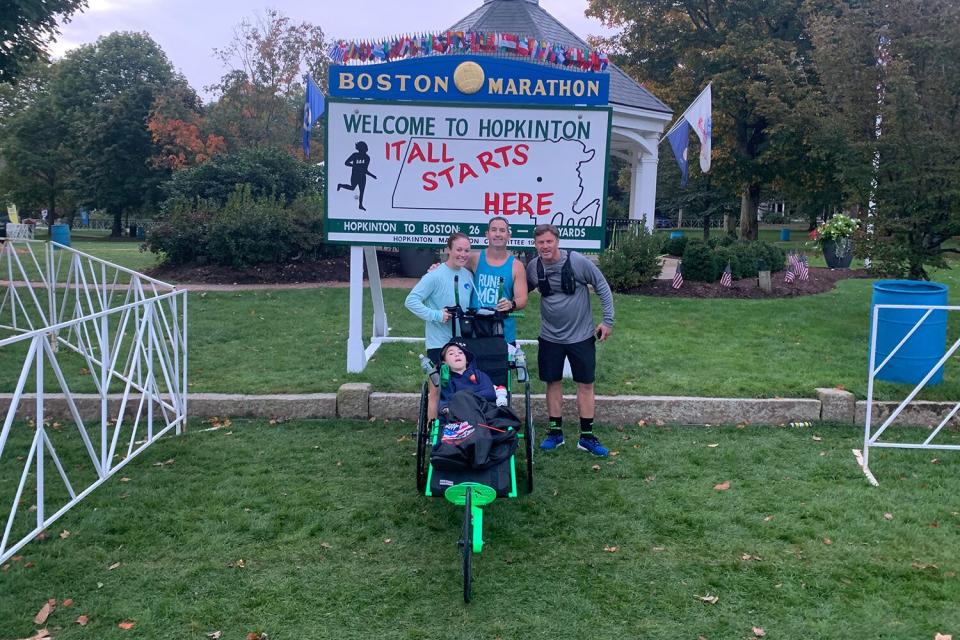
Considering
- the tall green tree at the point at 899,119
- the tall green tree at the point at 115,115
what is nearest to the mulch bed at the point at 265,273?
the tall green tree at the point at 899,119

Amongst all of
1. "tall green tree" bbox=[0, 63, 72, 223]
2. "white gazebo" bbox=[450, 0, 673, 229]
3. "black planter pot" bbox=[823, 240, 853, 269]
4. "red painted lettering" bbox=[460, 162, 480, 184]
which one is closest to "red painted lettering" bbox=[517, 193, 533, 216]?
"red painted lettering" bbox=[460, 162, 480, 184]

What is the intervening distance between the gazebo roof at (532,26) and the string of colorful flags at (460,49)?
8.79 m

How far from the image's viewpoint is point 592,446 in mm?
5695

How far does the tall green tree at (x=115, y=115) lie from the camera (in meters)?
38.7

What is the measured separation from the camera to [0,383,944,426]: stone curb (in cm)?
633

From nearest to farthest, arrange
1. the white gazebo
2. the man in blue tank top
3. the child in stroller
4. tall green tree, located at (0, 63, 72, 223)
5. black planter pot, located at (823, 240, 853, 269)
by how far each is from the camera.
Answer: the child in stroller
the man in blue tank top
the white gazebo
black planter pot, located at (823, 240, 853, 269)
tall green tree, located at (0, 63, 72, 223)

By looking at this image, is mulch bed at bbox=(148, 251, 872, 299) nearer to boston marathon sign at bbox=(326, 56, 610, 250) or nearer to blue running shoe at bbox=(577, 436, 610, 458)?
boston marathon sign at bbox=(326, 56, 610, 250)

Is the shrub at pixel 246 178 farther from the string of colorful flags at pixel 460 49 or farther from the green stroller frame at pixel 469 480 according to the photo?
the green stroller frame at pixel 469 480

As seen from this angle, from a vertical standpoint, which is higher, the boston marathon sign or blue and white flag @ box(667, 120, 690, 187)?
blue and white flag @ box(667, 120, 690, 187)

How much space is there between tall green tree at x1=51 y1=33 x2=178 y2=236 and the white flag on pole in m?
30.4

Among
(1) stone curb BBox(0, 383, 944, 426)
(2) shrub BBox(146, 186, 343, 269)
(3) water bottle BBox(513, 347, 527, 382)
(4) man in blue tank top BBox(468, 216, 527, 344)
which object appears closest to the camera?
(3) water bottle BBox(513, 347, 527, 382)

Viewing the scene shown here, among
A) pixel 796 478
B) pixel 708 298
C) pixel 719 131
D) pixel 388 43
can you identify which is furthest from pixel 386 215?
pixel 719 131

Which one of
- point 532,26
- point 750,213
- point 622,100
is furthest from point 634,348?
point 750,213

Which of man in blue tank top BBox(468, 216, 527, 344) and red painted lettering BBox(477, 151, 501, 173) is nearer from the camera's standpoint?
man in blue tank top BBox(468, 216, 527, 344)
